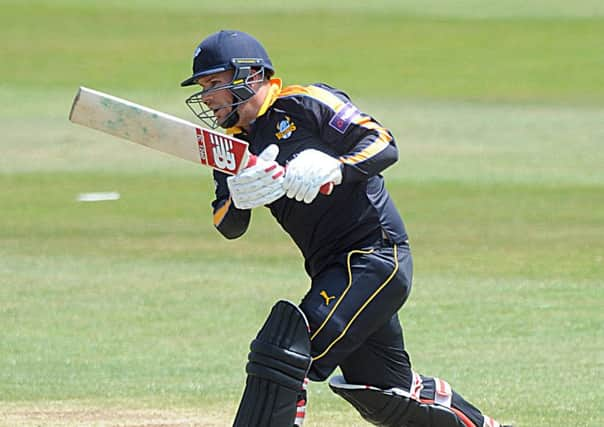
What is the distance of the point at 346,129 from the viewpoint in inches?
208

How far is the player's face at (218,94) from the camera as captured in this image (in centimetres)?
528

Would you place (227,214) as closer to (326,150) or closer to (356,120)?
(326,150)

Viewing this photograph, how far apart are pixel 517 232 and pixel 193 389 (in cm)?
699

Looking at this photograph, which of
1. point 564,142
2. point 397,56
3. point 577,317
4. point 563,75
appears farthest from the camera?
point 397,56

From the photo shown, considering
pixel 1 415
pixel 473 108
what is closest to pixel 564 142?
pixel 473 108

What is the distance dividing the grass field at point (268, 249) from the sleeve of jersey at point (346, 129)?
186 centimetres

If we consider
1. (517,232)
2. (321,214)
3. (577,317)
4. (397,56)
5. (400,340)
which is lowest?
(397,56)

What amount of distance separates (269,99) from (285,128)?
5.4 inches

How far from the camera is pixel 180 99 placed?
28.7 m

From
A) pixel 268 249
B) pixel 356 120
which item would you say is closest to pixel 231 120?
pixel 356 120

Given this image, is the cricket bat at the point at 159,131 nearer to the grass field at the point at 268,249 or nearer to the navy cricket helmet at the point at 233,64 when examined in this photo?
the navy cricket helmet at the point at 233,64

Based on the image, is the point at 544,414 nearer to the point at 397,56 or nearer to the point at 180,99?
the point at 180,99

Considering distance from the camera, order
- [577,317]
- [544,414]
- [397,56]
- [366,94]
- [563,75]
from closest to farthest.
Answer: [544,414], [577,317], [366,94], [563,75], [397,56]

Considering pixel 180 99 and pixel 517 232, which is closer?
pixel 517 232
